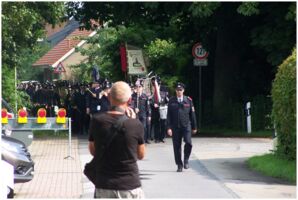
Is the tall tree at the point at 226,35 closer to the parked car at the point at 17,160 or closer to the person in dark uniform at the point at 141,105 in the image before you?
the person in dark uniform at the point at 141,105

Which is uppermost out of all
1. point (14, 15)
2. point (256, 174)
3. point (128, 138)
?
point (14, 15)

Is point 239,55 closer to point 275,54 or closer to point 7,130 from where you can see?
point 275,54

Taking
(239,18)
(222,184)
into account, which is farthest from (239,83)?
(222,184)

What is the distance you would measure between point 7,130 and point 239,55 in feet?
47.3

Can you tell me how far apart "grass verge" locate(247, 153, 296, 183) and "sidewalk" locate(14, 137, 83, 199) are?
325 centimetres

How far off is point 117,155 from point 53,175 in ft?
24.9

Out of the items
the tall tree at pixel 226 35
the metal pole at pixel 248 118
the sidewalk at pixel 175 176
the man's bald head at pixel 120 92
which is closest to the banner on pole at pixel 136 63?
the tall tree at pixel 226 35

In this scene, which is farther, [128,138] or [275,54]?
[275,54]

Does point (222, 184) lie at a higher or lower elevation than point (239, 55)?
lower

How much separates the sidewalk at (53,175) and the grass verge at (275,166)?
325 cm

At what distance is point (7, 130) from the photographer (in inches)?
589

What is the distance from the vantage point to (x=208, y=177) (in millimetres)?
14039

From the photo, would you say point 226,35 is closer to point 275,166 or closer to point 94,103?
point 94,103

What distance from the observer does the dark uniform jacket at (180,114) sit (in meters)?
15.2
